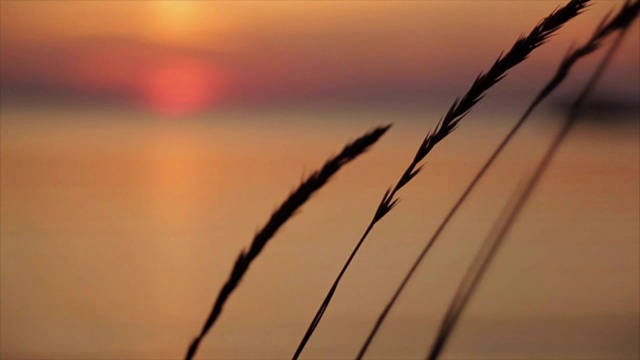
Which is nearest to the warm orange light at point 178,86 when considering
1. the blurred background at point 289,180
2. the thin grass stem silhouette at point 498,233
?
the blurred background at point 289,180

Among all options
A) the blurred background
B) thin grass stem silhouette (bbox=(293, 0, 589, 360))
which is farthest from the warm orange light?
thin grass stem silhouette (bbox=(293, 0, 589, 360))

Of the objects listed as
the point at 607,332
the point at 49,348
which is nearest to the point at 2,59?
the point at 49,348

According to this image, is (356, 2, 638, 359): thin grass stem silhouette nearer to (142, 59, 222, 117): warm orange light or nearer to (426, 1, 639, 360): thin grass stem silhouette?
(426, 1, 639, 360): thin grass stem silhouette

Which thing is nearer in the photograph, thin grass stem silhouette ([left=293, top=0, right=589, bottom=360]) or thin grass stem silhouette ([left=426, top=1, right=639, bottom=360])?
thin grass stem silhouette ([left=293, top=0, right=589, bottom=360])

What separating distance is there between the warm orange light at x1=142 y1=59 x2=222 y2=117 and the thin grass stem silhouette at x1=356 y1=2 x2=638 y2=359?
264 millimetres

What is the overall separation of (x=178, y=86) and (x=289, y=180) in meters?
0.14

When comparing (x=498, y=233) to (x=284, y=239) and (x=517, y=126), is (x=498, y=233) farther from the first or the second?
(x=284, y=239)

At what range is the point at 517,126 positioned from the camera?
2.02 feet

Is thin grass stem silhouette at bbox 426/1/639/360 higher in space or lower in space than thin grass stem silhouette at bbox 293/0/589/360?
lower

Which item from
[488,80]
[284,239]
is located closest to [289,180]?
[284,239]

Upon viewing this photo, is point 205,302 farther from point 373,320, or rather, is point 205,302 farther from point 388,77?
point 388,77

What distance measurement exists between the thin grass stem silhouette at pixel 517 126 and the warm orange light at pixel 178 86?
264 millimetres

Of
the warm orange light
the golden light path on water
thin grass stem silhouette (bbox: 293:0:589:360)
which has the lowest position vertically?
the golden light path on water

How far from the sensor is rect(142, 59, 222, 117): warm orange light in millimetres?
578
